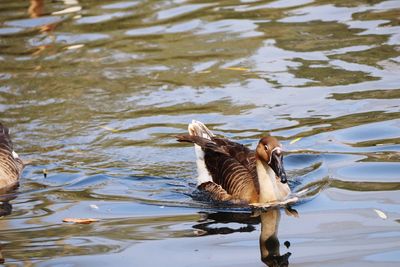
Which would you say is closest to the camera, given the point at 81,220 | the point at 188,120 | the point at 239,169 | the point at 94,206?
the point at 81,220

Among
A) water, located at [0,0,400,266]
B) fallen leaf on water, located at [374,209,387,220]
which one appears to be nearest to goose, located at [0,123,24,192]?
water, located at [0,0,400,266]

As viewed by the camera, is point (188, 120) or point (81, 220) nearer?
point (81, 220)

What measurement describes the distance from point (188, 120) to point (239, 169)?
2870mm

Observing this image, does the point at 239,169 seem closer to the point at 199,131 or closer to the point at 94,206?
the point at 199,131

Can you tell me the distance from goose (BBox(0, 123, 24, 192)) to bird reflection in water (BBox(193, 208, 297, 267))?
10.4 ft

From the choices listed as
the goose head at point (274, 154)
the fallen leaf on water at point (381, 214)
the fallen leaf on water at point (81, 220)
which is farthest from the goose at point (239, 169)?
the fallen leaf on water at point (81, 220)

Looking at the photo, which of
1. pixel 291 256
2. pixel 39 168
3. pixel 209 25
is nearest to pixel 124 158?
pixel 39 168

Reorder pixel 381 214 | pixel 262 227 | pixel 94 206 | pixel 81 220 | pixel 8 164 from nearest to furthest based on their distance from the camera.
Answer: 1. pixel 381 214
2. pixel 262 227
3. pixel 81 220
4. pixel 94 206
5. pixel 8 164

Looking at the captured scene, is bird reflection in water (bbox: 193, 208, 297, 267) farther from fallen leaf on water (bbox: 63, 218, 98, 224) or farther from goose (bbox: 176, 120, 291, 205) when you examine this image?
fallen leaf on water (bbox: 63, 218, 98, 224)

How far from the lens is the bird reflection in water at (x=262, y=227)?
30.9 ft

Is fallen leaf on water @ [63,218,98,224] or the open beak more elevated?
the open beak

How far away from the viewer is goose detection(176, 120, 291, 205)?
11.2m

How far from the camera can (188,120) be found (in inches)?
579

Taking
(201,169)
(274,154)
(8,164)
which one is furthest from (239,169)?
(8,164)
